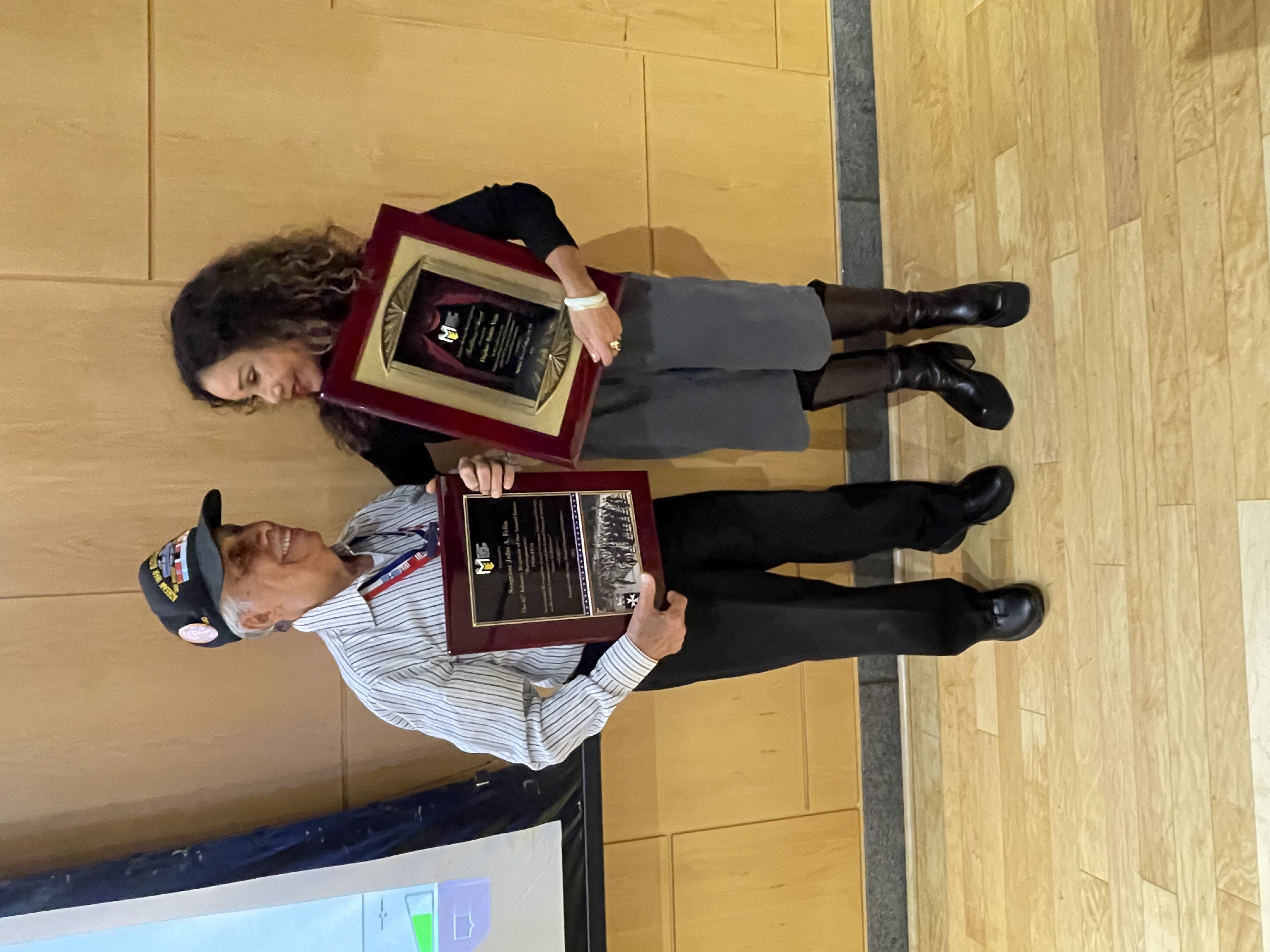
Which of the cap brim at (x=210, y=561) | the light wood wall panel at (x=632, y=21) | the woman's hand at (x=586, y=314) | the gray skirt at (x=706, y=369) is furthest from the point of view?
the light wood wall panel at (x=632, y=21)

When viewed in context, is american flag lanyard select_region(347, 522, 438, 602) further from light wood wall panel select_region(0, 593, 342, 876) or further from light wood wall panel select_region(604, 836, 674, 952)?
light wood wall panel select_region(604, 836, 674, 952)

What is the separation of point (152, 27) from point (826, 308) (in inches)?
59.5

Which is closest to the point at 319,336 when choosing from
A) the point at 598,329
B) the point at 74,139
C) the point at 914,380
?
the point at 598,329

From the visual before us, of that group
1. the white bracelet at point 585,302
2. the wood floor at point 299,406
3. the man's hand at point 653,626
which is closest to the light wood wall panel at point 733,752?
the wood floor at point 299,406

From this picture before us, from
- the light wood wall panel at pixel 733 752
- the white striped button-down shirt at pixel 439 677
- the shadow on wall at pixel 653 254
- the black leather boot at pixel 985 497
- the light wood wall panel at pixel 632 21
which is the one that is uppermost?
the light wood wall panel at pixel 632 21

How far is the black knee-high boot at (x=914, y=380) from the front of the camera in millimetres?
1655

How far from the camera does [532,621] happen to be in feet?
4.23

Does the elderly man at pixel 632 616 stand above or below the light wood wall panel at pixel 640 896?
above

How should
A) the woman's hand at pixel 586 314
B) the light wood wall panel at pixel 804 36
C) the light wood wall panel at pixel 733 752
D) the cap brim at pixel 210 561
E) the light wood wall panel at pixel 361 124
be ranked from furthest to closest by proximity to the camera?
the light wood wall panel at pixel 804 36 → the light wood wall panel at pixel 733 752 → the light wood wall panel at pixel 361 124 → the woman's hand at pixel 586 314 → the cap brim at pixel 210 561

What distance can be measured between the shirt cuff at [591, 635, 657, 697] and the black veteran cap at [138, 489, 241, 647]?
58cm

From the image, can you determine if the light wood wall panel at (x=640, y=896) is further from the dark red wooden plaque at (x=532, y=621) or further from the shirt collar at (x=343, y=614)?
the shirt collar at (x=343, y=614)

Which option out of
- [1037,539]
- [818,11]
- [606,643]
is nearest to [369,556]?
[606,643]

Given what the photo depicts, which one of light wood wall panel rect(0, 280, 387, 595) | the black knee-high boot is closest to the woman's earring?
light wood wall panel rect(0, 280, 387, 595)

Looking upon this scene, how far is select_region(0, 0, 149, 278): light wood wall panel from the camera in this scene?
1.60m
